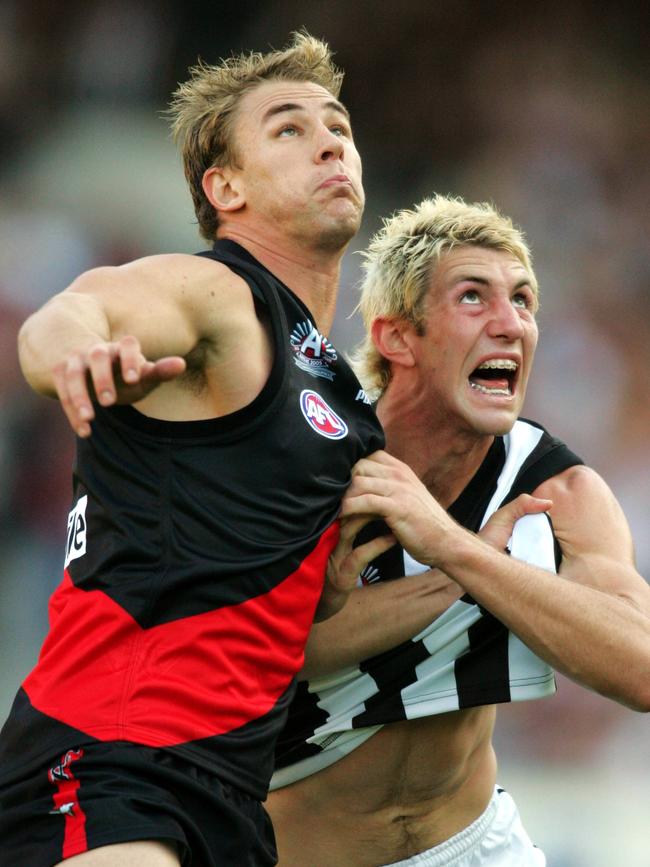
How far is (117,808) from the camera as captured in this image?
2141 mm

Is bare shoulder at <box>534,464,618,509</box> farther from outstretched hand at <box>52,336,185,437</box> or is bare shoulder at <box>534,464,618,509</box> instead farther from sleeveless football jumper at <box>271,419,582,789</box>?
outstretched hand at <box>52,336,185,437</box>

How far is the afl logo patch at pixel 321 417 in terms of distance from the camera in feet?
8.30

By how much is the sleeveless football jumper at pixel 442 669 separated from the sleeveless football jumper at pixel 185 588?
0.86 meters

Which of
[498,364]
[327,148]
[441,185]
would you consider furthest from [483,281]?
[441,185]

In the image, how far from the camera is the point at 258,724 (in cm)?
245

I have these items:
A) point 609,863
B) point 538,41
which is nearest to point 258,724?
point 609,863

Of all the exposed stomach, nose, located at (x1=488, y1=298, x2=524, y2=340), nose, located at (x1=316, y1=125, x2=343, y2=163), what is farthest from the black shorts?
nose, located at (x1=488, y1=298, x2=524, y2=340)

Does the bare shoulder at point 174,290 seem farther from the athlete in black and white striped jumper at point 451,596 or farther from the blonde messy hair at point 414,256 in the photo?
the blonde messy hair at point 414,256

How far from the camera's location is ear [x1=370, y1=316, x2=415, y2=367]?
3.84m

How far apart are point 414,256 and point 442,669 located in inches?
53.6

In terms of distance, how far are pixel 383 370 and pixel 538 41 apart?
196 inches

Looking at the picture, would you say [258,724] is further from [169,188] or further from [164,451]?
[169,188]

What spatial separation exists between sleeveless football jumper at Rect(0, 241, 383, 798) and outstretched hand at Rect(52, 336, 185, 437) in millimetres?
419

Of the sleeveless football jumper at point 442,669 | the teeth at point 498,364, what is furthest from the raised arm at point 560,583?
the teeth at point 498,364
